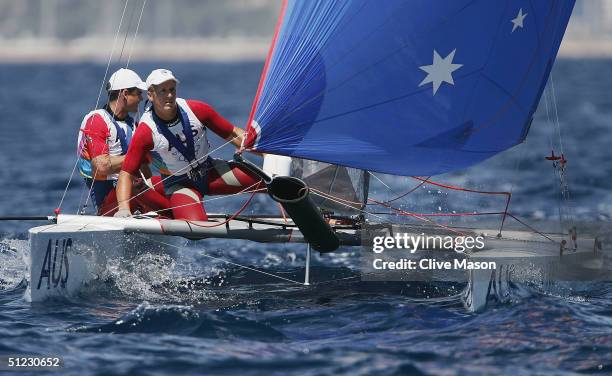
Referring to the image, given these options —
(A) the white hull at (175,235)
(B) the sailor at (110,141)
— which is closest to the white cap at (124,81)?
(B) the sailor at (110,141)

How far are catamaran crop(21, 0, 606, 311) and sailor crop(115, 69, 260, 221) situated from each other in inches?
8.4

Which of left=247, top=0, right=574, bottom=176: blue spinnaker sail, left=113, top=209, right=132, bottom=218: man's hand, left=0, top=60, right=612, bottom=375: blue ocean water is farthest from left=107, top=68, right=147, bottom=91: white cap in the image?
left=247, top=0, right=574, bottom=176: blue spinnaker sail

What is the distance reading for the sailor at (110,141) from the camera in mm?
7586

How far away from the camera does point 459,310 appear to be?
6.51 metres

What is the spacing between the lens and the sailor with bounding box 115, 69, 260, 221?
7125 mm

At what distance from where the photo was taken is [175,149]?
23.9 ft

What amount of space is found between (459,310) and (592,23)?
109586 mm

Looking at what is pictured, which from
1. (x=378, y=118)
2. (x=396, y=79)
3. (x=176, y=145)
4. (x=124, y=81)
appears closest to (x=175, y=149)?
(x=176, y=145)

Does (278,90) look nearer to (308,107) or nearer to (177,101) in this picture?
(308,107)

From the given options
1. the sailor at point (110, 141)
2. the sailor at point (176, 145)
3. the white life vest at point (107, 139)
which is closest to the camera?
the sailor at point (176, 145)

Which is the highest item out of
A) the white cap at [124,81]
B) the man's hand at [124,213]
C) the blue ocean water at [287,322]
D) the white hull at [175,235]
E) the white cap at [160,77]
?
the white cap at [124,81]

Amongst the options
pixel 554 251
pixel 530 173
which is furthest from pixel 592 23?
pixel 554 251

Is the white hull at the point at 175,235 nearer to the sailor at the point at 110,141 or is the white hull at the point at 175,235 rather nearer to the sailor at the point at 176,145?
the sailor at the point at 176,145

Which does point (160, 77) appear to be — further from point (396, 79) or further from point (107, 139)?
point (396, 79)
